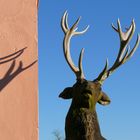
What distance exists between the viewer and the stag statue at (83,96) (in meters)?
5.59

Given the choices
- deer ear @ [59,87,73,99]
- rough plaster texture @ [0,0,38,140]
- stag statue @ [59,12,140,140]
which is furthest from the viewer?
deer ear @ [59,87,73,99]

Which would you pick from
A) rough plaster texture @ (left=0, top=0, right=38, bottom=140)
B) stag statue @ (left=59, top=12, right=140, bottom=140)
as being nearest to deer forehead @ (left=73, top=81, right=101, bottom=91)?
stag statue @ (left=59, top=12, right=140, bottom=140)

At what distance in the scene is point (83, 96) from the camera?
5.70 metres

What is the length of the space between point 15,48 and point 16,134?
1.10 meters

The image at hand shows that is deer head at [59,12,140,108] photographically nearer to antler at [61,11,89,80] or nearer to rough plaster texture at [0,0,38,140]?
antler at [61,11,89,80]

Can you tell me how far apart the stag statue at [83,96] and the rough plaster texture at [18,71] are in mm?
641

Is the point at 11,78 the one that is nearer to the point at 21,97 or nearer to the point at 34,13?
the point at 21,97

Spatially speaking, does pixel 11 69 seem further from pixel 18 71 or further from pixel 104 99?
pixel 104 99

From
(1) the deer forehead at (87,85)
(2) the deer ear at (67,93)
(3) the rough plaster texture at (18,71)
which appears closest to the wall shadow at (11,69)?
(3) the rough plaster texture at (18,71)

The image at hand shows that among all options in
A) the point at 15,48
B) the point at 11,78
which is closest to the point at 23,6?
the point at 15,48

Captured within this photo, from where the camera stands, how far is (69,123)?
5.68m

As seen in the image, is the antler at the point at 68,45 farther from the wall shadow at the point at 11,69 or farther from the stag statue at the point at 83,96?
the wall shadow at the point at 11,69

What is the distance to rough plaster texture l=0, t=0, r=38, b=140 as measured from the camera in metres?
5.14

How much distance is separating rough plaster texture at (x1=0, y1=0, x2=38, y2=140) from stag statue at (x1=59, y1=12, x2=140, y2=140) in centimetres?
64
